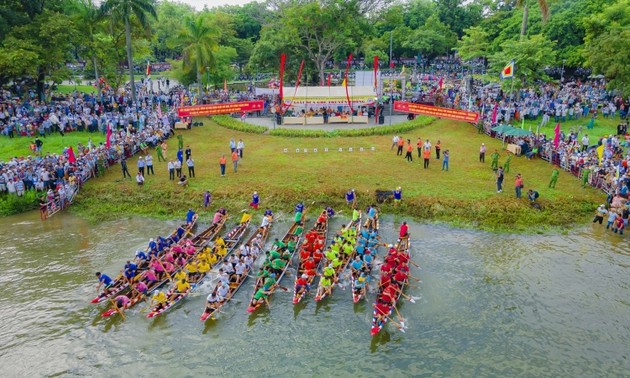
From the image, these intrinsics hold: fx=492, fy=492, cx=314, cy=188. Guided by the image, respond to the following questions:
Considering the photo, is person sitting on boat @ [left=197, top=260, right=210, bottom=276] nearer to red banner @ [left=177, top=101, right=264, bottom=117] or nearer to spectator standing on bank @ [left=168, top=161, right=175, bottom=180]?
spectator standing on bank @ [left=168, top=161, right=175, bottom=180]

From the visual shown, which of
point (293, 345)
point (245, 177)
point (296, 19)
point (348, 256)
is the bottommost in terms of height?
point (293, 345)

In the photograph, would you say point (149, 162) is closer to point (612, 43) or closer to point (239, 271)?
point (239, 271)

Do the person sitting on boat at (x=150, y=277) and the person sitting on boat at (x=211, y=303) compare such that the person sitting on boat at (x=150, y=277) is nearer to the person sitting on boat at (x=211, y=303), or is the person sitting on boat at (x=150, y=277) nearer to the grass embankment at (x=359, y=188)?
the person sitting on boat at (x=211, y=303)

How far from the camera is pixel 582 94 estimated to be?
156 ft

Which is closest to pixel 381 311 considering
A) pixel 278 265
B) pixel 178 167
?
pixel 278 265

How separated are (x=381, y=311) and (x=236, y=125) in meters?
28.6

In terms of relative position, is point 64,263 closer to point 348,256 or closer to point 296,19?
point 348,256

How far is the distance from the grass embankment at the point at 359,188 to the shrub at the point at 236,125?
5474mm

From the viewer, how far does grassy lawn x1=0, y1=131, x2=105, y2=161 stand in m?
33.8

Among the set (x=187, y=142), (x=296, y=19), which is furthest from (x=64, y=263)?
(x=296, y=19)

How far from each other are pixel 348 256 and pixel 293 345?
18.7 feet

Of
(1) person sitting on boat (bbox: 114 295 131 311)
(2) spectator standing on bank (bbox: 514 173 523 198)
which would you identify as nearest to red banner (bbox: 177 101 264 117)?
(2) spectator standing on bank (bbox: 514 173 523 198)

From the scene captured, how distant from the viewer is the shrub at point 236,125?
135 ft

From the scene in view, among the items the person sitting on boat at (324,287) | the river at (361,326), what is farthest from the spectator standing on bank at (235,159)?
the person sitting on boat at (324,287)
